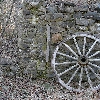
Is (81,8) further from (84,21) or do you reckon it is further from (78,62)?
(78,62)

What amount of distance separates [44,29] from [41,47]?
0.39 meters

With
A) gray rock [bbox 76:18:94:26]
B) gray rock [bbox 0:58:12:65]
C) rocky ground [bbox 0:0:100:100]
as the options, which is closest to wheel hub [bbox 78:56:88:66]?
rocky ground [bbox 0:0:100:100]

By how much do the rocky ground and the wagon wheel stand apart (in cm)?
14

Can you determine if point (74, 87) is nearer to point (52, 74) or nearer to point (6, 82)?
point (52, 74)

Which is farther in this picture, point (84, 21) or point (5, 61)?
point (5, 61)

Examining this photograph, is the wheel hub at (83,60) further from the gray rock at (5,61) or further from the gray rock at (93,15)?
the gray rock at (5,61)

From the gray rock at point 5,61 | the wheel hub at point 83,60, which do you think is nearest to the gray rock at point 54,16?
the wheel hub at point 83,60

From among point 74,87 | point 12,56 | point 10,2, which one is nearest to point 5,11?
point 10,2

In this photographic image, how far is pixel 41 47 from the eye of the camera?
779 centimetres

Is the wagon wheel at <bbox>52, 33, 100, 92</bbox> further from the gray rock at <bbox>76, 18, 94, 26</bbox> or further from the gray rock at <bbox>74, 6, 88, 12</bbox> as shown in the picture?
the gray rock at <bbox>74, 6, 88, 12</bbox>

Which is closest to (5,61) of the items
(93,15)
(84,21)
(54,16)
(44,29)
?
(44,29)

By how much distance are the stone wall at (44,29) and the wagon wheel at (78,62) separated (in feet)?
0.52

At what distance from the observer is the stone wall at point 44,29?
7535mm

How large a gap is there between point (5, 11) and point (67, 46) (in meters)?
2.91
